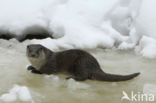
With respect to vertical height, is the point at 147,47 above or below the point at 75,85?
above

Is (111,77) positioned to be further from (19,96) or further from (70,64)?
(19,96)

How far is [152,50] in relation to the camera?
457cm

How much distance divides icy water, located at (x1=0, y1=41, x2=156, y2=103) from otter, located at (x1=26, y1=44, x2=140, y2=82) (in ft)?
0.19

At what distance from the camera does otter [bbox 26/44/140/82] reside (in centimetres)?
375

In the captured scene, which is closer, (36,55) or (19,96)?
(19,96)

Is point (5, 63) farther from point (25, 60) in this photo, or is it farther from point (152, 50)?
point (152, 50)

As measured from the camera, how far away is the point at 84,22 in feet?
17.7

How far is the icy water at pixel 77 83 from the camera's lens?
3.34 meters

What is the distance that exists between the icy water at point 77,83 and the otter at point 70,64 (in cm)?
6

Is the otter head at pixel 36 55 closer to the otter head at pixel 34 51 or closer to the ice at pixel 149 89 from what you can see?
the otter head at pixel 34 51

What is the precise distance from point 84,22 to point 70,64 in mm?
1566

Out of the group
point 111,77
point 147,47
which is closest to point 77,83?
point 111,77

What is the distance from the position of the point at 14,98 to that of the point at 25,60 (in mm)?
1294

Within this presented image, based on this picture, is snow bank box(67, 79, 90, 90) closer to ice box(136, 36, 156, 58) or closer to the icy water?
the icy water
